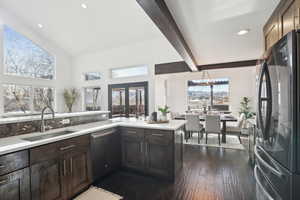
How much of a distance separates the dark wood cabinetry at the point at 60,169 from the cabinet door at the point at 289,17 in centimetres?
284

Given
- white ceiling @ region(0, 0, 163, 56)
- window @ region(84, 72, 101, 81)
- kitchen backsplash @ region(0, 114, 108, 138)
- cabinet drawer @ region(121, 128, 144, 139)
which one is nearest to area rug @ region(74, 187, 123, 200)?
cabinet drawer @ region(121, 128, 144, 139)

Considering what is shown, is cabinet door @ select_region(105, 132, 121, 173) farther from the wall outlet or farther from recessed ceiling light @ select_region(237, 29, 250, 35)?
recessed ceiling light @ select_region(237, 29, 250, 35)

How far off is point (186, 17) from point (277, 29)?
1161mm

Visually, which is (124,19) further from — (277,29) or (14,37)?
(14,37)

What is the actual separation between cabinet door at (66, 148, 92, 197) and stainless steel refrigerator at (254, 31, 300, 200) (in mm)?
2144

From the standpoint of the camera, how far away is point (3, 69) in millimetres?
4945

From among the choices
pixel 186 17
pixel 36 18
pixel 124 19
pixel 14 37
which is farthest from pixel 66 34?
pixel 186 17

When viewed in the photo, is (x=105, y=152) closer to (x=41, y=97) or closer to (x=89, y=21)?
(x=89, y=21)

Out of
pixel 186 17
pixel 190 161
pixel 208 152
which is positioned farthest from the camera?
pixel 208 152

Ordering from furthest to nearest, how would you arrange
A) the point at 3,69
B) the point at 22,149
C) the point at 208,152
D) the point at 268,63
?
the point at 3,69
the point at 208,152
the point at 22,149
the point at 268,63

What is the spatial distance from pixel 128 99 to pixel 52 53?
401cm

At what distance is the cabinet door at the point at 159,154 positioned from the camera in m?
2.35

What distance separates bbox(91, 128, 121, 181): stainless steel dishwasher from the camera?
2291 mm

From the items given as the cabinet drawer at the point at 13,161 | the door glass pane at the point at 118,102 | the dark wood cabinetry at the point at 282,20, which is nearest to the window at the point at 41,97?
the door glass pane at the point at 118,102
